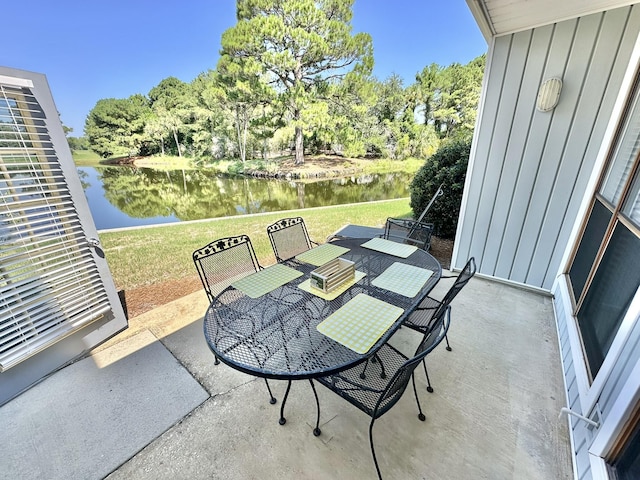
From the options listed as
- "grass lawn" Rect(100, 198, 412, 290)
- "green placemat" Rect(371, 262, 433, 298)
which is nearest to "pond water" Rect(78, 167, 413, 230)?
"grass lawn" Rect(100, 198, 412, 290)

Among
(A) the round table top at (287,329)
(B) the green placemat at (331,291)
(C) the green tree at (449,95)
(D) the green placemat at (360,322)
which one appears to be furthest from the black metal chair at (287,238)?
(C) the green tree at (449,95)

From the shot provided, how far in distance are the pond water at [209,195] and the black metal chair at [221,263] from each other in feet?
19.8

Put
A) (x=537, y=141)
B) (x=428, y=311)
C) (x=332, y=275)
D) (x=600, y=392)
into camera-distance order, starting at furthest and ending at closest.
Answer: (x=537, y=141), (x=428, y=311), (x=332, y=275), (x=600, y=392)

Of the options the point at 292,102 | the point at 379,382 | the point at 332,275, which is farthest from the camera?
the point at 292,102

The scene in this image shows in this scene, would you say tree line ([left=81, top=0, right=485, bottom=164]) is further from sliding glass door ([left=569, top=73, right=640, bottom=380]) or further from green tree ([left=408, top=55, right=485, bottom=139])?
sliding glass door ([left=569, top=73, right=640, bottom=380])

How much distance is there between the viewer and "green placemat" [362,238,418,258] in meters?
2.22

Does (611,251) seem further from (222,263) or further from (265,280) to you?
(222,263)

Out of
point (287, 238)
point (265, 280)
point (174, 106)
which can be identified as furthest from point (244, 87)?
point (174, 106)

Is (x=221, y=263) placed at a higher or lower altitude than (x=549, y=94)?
lower

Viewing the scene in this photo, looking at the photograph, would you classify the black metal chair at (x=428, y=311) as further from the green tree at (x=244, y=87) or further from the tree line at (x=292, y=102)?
the green tree at (x=244, y=87)

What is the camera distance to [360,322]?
4.59 feet

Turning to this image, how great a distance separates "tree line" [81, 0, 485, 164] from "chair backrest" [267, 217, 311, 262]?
11.3 metres

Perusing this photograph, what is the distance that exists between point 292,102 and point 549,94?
12287mm

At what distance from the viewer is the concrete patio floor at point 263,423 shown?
54.4 inches
